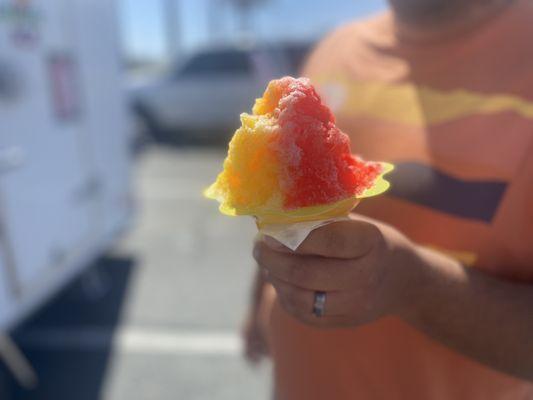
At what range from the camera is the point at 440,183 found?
1145 mm

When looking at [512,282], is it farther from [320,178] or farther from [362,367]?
[320,178]

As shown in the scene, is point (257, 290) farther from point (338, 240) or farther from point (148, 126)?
point (148, 126)

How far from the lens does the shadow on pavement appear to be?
3.11m

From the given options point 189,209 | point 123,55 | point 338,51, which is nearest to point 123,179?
point 123,55

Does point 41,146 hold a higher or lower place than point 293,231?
lower

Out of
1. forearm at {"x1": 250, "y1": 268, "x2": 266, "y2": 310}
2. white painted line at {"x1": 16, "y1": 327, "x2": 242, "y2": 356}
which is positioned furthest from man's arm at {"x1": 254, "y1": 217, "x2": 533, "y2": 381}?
white painted line at {"x1": 16, "y1": 327, "x2": 242, "y2": 356}

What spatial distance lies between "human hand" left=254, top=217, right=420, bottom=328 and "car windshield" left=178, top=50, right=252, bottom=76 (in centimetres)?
1040

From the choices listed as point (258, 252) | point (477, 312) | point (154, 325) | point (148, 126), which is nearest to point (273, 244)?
point (258, 252)

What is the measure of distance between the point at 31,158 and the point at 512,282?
2.86m

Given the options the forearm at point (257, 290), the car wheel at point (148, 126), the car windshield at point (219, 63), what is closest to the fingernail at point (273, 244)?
the forearm at point (257, 290)

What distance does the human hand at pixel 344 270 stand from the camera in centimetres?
84

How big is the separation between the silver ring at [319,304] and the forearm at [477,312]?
22 cm

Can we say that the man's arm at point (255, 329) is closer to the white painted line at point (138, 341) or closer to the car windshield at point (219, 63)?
the white painted line at point (138, 341)

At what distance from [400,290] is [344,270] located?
194 millimetres
